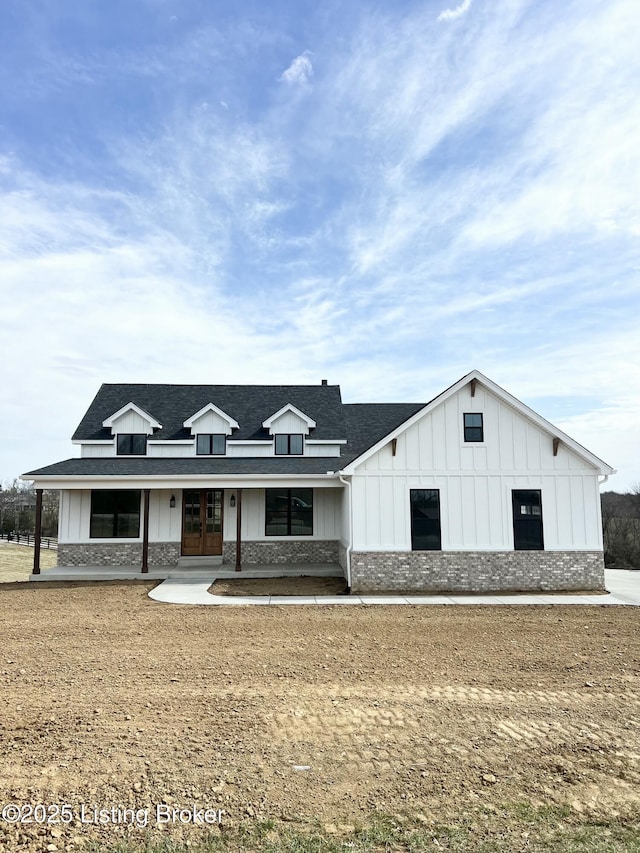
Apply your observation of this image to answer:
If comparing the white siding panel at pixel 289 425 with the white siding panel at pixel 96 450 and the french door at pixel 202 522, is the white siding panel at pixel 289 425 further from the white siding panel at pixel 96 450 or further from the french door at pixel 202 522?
the white siding panel at pixel 96 450

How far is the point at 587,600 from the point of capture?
13617 millimetres

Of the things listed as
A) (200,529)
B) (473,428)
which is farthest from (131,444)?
(473,428)

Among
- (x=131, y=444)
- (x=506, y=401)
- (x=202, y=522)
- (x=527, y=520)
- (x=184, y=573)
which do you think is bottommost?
(x=184, y=573)

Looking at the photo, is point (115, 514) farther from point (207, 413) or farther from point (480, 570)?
point (480, 570)

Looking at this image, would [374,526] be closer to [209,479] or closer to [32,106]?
[209,479]

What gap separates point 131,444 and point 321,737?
16087mm

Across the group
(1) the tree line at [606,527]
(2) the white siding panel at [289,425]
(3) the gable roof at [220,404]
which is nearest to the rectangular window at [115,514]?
(3) the gable roof at [220,404]

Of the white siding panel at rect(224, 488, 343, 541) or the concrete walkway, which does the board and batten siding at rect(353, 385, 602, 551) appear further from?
the white siding panel at rect(224, 488, 343, 541)

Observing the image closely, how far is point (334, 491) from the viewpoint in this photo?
18875 millimetres

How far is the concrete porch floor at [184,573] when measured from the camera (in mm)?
16344

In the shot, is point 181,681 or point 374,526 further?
point 374,526

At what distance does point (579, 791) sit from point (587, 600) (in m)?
10.1

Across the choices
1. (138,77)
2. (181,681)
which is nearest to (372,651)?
(181,681)

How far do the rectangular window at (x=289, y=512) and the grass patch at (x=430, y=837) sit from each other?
14.4 meters
